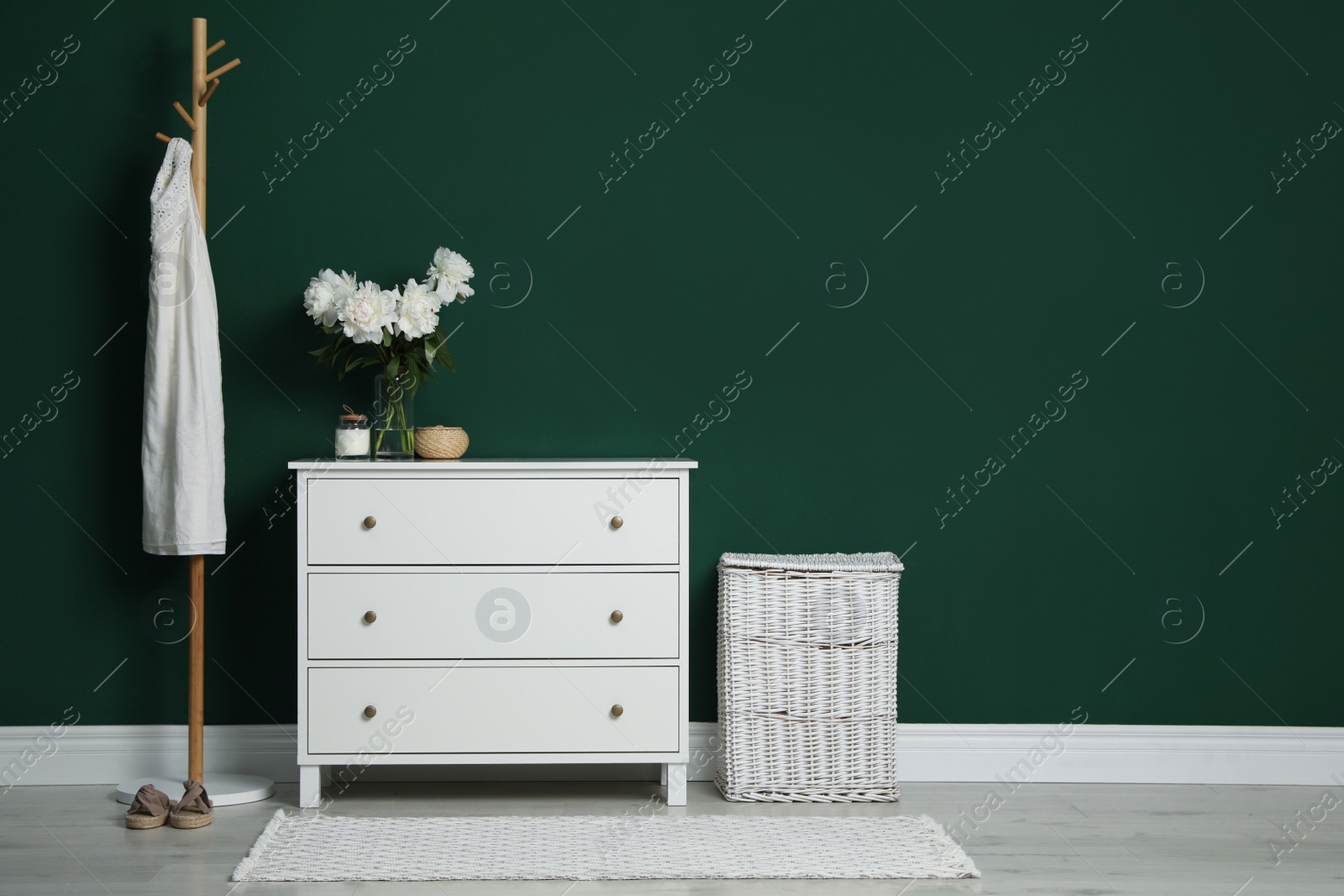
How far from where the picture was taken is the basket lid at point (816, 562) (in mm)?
2729

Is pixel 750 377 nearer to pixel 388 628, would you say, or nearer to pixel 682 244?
pixel 682 244

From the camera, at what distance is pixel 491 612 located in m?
2.59

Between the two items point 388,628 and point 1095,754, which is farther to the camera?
point 1095,754

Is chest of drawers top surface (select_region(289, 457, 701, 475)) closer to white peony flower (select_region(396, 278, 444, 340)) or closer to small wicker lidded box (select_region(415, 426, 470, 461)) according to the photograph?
small wicker lidded box (select_region(415, 426, 470, 461))

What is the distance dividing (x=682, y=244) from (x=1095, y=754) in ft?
6.00

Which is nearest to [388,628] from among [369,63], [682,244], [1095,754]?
[682,244]

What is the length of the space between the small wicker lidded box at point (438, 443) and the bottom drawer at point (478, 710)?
21.1 inches

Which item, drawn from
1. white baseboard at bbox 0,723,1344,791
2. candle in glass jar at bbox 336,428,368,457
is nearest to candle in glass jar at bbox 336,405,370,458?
candle in glass jar at bbox 336,428,368,457

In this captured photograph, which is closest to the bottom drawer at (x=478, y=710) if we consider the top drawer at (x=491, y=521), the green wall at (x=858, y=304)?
the top drawer at (x=491, y=521)

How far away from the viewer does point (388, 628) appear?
2.58 m

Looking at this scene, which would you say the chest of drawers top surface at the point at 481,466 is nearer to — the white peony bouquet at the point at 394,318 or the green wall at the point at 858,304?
the white peony bouquet at the point at 394,318

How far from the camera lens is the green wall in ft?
9.60

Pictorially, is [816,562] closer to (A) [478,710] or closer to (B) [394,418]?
(A) [478,710]

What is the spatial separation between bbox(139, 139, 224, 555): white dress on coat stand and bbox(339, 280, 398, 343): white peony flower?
13.4 inches
